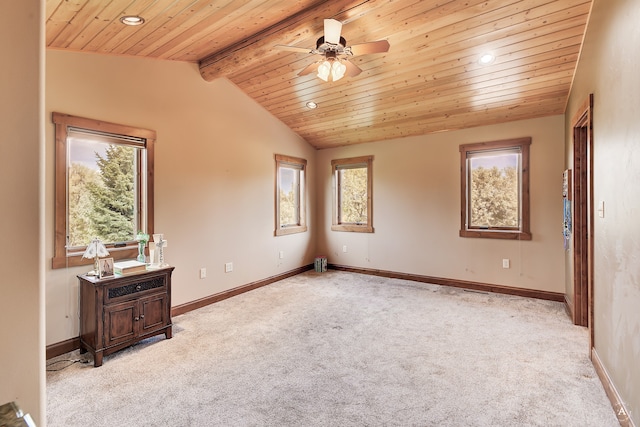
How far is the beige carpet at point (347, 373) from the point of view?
6.61 feet

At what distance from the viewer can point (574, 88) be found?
11.2ft

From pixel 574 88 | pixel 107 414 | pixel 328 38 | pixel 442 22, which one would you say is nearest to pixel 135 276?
pixel 107 414

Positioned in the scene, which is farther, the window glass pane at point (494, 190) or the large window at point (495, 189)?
the window glass pane at point (494, 190)

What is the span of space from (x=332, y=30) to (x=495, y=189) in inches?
138

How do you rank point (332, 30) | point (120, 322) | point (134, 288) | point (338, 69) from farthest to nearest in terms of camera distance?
1. point (134, 288)
2. point (120, 322)
3. point (338, 69)
4. point (332, 30)

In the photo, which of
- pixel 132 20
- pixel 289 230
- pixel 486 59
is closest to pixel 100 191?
pixel 132 20

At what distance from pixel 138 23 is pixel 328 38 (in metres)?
1.58

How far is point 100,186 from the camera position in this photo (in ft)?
10.6

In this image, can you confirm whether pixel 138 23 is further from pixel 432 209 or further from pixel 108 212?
pixel 432 209

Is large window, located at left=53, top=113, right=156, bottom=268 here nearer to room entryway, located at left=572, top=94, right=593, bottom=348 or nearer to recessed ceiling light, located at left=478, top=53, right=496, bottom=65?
recessed ceiling light, located at left=478, top=53, right=496, bottom=65

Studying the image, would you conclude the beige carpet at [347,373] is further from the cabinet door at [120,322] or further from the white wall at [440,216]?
the white wall at [440,216]

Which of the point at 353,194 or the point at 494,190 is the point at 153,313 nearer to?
the point at 353,194

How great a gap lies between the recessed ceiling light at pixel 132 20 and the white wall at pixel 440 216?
3.98 meters

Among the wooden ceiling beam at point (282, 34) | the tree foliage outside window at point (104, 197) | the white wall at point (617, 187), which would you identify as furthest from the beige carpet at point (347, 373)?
the wooden ceiling beam at point (282, 34)
